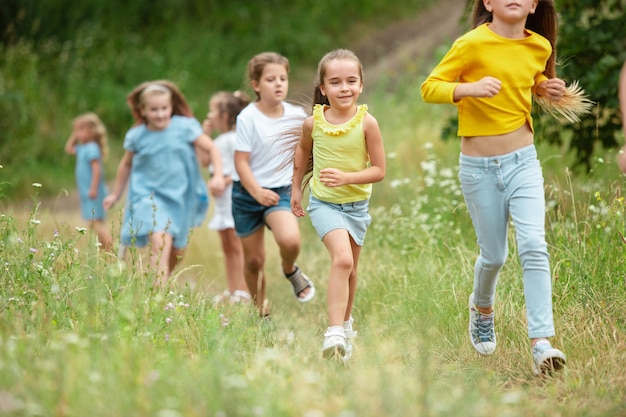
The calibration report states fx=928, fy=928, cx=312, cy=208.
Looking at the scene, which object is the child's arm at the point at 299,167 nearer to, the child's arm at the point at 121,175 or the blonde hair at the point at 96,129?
the child's arm at the point at 121,175

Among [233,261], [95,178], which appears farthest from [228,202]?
[95,178]

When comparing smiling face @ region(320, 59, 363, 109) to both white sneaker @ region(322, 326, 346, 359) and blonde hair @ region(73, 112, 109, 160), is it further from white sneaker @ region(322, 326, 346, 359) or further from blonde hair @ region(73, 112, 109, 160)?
blonde hair @ region(73, 112, 109, 160)

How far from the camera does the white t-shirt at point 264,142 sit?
6.31m

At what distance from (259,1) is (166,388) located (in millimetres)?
16855

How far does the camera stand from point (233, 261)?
25.2 feet

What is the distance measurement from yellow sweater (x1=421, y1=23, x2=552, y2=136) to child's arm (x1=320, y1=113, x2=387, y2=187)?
1.66 ft

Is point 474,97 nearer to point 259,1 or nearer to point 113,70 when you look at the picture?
point 113,70

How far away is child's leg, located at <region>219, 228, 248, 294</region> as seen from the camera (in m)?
7.54

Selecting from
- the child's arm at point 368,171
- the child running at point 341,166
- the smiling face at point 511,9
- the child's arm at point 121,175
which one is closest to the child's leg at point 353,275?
the child running at point 341,166

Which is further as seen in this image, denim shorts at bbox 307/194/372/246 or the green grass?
denim shorts at bbox 307/194/372/246

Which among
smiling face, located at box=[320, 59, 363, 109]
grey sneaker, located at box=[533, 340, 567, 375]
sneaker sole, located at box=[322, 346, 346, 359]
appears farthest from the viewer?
smiling face, located at box=[320, 59, 363, 109]

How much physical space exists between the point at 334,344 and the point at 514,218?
3.54ft

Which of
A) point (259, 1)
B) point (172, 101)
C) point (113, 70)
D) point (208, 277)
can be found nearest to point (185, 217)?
point (172, 101)

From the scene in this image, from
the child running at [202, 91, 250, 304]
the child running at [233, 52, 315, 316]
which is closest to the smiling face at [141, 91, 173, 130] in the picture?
the child running at [202, 91, 250, 304]
